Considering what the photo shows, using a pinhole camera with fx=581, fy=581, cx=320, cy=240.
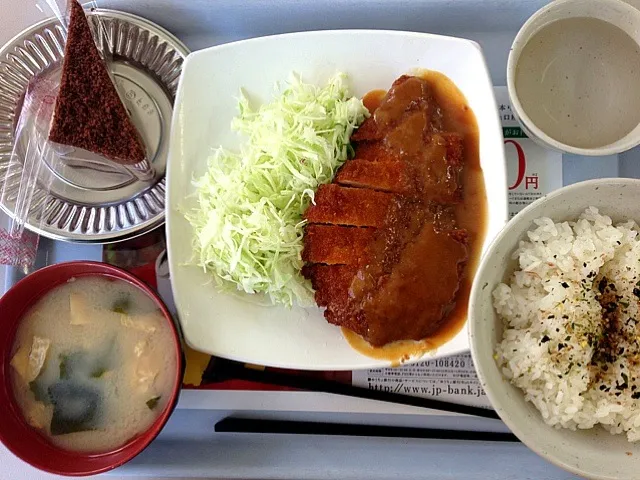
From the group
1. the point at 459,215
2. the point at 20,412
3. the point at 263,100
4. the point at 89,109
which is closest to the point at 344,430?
the point at 459,215

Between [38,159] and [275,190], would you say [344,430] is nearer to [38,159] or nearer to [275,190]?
[275,190]

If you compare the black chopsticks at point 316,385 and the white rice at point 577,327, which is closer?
the white rice at point 577,327

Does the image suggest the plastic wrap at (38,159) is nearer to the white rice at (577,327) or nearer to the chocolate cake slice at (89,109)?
the chocolate cake slice at (89,109)

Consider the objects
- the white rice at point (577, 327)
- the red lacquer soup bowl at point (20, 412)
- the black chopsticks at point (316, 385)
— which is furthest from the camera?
the black chopsticks at point (316, 385)

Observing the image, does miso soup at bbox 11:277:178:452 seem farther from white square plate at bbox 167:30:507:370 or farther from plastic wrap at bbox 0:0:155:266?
plastic wrap at bbox 0:0:155:266

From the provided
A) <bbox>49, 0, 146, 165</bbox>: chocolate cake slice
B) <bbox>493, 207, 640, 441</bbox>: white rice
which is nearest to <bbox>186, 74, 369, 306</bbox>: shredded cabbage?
<bbox>49, 0, 146, 165</bbox>: chocolate cake slice

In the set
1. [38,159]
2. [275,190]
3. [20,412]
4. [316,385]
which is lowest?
[316,385]

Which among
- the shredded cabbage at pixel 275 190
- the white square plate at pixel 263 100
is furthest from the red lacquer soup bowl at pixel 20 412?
the shredded cabbage at pixel 275 190
